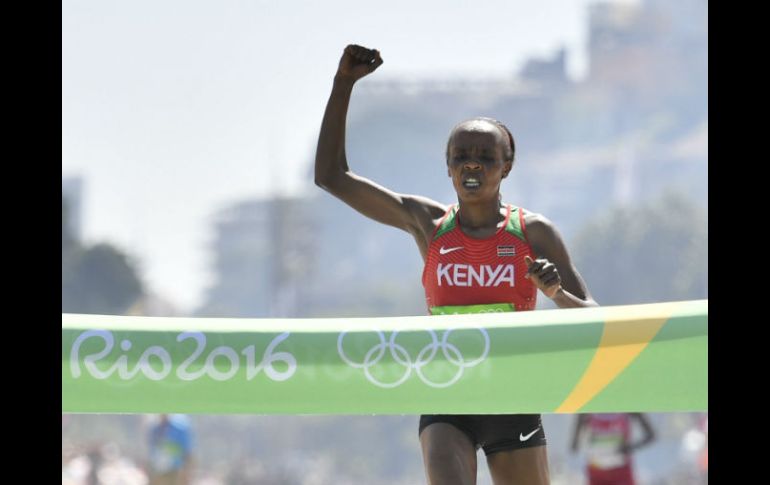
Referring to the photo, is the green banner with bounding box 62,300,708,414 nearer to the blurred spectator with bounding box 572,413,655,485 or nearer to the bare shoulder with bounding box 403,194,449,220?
the bare shoulder with bounding box 403,194,449,220

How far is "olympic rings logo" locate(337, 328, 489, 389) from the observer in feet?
15.6

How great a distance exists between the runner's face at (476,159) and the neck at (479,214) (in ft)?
0.24

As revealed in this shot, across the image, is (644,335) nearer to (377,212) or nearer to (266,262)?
(377,212)

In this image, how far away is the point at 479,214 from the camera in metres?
5.54

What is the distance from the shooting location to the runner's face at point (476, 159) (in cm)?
541

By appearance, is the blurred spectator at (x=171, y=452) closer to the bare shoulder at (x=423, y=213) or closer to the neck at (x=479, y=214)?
the bare shoulder at (x=423, y=213)

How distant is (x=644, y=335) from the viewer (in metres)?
4.69

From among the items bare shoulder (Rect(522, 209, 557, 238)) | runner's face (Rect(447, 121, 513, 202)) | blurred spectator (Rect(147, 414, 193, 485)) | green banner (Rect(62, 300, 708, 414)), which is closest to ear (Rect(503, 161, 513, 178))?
runner's face (Rect(447, 121, 513, 202))

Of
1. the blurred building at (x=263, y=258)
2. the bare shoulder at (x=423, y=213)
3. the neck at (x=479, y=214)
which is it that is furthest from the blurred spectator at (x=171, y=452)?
the blurred building at (x=263, y=258)

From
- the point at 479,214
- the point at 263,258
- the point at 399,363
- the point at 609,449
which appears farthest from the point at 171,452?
the point at 263,258

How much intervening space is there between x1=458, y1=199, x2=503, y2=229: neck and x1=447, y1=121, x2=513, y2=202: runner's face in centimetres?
7
